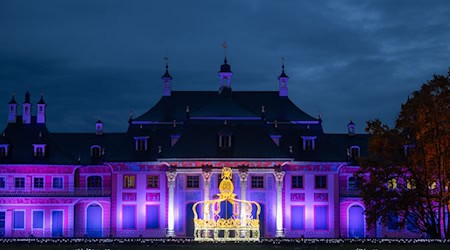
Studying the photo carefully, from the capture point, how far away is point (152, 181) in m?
72.1

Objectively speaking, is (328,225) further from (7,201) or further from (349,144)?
(7,201)

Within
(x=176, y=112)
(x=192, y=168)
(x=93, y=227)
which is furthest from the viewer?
(x=176, y=112)

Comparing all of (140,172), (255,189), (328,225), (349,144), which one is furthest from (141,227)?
(349,144)

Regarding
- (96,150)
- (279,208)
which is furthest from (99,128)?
(279,208)

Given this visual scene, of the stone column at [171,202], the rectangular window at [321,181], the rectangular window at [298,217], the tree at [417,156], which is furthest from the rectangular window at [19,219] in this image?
the tree at [417,156]

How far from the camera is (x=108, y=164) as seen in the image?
237 ft

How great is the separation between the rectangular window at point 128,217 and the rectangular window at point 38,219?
22.8 feet

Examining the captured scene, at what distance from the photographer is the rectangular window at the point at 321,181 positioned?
72250 mm

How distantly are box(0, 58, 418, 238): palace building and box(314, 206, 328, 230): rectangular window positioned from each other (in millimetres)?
82

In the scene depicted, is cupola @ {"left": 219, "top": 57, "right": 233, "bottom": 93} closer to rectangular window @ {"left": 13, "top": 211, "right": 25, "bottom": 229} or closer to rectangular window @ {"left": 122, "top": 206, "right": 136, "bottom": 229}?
rectangular window @ {"left": 122, "top": 206, "right": 136, "bottom": 229}

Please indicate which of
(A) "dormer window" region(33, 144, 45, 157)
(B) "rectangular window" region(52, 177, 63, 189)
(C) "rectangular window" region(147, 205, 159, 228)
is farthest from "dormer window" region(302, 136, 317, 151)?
(A) "dormer window" region(33, 144, 45, 157)

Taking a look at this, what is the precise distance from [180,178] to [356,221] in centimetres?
1527

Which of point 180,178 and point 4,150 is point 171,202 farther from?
point 4,150

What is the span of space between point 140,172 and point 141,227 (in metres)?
4.55
